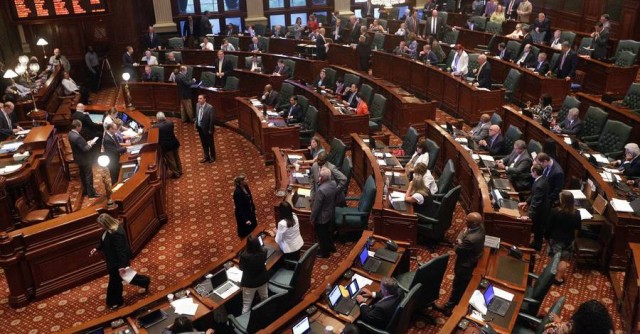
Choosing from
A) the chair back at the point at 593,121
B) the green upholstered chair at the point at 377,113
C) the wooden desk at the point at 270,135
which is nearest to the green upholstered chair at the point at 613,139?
the chair back at the point at 593,121

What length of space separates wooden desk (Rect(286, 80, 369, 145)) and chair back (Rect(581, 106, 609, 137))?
3874 mm

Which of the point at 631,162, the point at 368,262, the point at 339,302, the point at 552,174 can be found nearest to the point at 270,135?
the point at 368,262

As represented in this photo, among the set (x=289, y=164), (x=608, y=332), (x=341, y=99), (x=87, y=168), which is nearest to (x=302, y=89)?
(x=341, y=99)

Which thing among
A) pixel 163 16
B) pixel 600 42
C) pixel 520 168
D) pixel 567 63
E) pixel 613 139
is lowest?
pixel 520 168

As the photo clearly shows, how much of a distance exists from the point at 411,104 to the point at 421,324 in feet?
19.1

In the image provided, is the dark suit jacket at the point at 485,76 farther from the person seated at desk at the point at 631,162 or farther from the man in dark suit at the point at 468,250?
the man in dark suit at the point at 468,250

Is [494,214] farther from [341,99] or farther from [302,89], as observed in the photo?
[302,89]

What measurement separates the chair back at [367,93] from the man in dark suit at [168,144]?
4087mm

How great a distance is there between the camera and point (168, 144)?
10172 mm

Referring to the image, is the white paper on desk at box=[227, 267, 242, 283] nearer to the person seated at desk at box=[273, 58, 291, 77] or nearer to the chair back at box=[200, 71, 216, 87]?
the person seated at desk at box=[273, 58, 291, 77]

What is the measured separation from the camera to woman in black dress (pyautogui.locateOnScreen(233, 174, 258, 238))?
757 cm

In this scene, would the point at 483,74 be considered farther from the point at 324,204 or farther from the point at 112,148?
the point at 112,148

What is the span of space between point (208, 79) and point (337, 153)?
230 inches

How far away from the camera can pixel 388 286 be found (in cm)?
516
